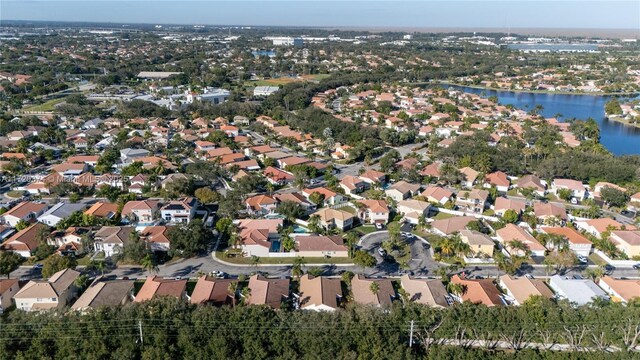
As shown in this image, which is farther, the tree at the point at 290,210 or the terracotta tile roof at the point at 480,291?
the tree at the point at 290,210

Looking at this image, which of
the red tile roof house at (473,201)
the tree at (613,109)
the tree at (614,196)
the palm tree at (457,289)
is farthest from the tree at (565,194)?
the tree at (613,109)

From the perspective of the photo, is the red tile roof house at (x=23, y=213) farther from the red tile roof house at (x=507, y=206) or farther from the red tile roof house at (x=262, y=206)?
the red tile roof house at (x=507, y=206)

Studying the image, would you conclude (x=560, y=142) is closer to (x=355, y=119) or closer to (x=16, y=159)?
(x=355, y=119)

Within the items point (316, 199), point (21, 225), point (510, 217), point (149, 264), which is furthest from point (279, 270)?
point (21, 225)

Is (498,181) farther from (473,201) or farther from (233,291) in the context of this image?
(233,291)

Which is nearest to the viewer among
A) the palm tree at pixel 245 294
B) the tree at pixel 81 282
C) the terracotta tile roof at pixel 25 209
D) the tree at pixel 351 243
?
the palm tree at pixel 245 294

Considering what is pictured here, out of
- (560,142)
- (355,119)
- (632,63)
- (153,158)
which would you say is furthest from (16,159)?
(632,63)
